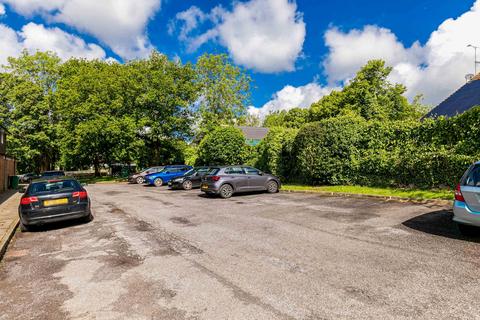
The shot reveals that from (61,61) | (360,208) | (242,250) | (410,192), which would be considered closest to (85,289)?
(242,250)

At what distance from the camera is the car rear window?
5.57 m

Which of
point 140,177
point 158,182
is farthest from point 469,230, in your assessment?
point 140,177

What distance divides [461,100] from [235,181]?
1831cm

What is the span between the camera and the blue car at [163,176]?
81.9 feet

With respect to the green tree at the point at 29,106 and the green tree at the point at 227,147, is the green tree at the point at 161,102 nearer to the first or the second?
the green tree at the point at 227,147

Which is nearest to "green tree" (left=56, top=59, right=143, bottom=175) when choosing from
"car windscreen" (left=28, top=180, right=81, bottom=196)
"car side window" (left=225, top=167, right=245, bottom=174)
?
"car side window" (left=225, top=167, right=245, bottom=174)

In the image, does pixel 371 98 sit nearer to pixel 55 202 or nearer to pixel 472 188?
pixel 472 188

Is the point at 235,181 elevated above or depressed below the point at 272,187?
above

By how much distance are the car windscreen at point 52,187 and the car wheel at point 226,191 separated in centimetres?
659

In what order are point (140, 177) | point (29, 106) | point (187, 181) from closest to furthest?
point (187, 181)
point (140, 177)
point (29, 106)

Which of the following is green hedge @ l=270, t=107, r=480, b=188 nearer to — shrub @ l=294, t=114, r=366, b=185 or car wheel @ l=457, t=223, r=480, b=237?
shrub @ l=294, t=114, r=366, b=185

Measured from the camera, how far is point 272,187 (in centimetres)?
1554

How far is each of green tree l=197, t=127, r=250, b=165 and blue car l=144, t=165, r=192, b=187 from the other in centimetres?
301

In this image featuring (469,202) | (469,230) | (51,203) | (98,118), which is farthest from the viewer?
(98,118)
